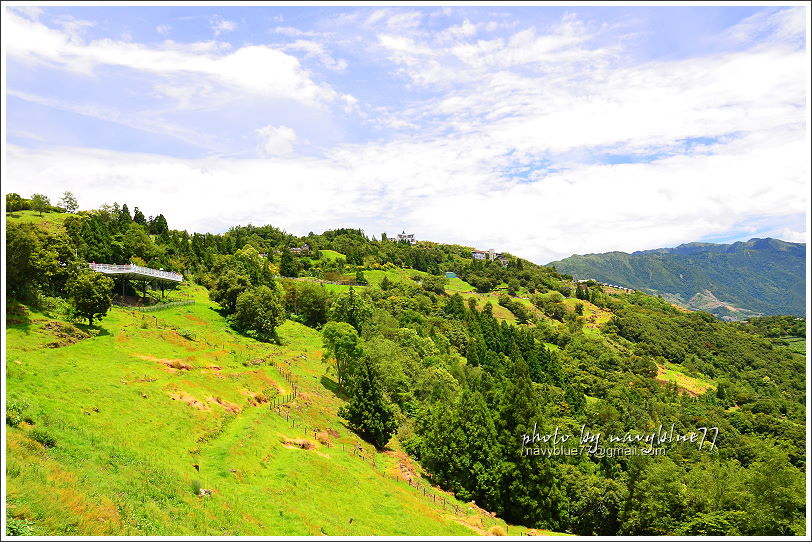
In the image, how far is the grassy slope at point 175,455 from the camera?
20391 mm

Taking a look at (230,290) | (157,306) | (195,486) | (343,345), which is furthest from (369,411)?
(230,290)

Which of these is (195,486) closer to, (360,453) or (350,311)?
(360,453)

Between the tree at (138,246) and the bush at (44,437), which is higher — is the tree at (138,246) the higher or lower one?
the higher one

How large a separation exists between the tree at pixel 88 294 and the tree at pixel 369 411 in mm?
32267

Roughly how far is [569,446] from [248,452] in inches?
1739

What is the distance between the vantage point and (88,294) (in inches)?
1964

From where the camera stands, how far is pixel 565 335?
175375 mm

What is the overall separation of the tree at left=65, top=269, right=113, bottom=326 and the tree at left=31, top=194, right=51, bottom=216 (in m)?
111

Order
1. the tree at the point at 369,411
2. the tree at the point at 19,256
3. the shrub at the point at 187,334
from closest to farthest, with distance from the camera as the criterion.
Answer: the tree at the point at 19,256
the tree at the point at 369,411
the shrub at the point at 187,334

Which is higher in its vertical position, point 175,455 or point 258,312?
Result: point 258,312

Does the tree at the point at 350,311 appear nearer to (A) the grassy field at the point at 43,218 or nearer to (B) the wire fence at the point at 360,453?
(B) the wire fence at the point at 360,453

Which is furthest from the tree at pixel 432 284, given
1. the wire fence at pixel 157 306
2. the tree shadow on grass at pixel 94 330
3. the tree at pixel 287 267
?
the tree shadow on grass at pixel 94 330

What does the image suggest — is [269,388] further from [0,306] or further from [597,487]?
[597,487]

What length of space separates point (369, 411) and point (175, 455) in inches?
1159
